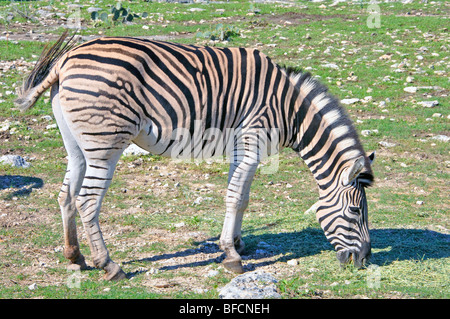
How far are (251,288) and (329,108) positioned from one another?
2.35 meters

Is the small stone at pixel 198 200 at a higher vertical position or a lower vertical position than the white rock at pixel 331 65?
lower

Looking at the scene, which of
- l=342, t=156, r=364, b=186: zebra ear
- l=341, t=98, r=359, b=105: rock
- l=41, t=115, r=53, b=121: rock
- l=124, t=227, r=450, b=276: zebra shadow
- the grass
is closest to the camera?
l=342, t=156, r=364, b=186: zebra ear

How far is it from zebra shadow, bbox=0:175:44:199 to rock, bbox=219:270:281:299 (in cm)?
455

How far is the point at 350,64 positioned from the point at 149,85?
1148cm

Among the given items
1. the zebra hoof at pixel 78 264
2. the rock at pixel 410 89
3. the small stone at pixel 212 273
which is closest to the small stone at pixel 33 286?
the zebra hoof at pixel 78 264

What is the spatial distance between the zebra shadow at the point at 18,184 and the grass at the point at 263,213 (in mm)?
29


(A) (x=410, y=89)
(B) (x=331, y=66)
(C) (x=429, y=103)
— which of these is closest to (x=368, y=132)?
(C) (x=429, y=103)

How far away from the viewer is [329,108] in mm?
6543

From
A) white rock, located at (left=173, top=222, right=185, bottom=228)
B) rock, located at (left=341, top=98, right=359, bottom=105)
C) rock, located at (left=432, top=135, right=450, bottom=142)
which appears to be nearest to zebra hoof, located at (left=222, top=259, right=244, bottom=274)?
white rock, located at (left=173, top=222, right=185, bottom=228)

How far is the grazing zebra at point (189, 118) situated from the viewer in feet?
19.3

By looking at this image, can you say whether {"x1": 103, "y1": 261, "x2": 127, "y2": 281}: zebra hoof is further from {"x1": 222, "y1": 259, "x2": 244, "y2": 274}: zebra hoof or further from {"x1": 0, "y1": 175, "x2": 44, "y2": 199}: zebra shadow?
{"x1": 0, "y1": 175, "x2": 44, "y2": 199}: zebra shadow

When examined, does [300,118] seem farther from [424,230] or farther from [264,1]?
[264,1]

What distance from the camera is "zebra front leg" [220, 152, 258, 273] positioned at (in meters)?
6.49

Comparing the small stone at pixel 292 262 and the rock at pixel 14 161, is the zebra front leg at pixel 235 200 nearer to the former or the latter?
the small stone at pixel 292 262
